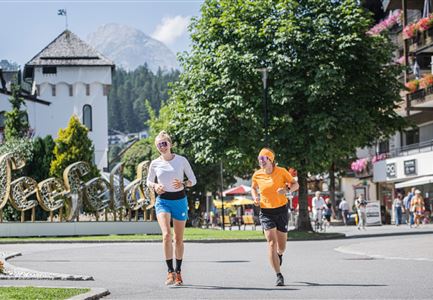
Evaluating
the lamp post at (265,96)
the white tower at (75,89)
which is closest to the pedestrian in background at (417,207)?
the lamp post at (265,96)

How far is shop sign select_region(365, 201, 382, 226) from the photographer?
1933 inches

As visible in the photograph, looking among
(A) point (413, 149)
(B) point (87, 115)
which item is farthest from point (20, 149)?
(B) point (87, 115)

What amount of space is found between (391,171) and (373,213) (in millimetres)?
10358

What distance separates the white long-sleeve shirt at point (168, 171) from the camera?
12.4 m

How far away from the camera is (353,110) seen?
34.2 m

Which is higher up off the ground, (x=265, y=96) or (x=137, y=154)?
(x=137, y=154)

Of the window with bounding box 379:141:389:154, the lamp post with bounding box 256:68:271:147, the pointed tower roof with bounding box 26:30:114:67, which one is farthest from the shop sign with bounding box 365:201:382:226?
the pointed tower roof with bounding box 26:30:114:67

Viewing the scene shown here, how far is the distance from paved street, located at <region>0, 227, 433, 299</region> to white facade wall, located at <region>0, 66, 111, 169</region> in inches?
2839

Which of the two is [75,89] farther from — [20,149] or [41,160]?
[20,149]

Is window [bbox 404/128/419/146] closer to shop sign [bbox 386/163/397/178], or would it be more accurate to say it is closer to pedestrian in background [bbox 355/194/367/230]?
shop sign [bbox 386/163/397/178]

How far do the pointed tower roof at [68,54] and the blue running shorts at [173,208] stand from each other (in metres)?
84.0

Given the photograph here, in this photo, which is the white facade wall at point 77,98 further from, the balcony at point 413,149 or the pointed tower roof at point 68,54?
the balcony at point 413,149

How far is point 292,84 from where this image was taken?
33656mm

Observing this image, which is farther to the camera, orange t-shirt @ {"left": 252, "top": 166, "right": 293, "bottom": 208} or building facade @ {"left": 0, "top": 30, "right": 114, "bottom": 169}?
building facade @ {"left": 0, "top": 30, "right": 114, "bottom": 169}
